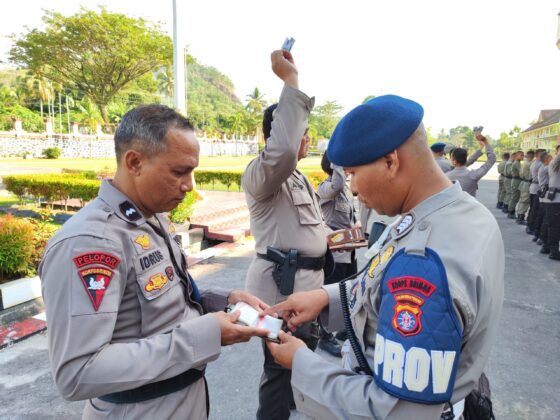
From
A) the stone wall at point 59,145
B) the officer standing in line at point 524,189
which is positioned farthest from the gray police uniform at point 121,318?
the stone wall at point 59,145

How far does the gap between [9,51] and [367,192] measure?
33063mm

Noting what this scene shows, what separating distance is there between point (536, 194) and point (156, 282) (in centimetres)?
963

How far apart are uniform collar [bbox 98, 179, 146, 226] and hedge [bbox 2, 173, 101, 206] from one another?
7587 millimetres

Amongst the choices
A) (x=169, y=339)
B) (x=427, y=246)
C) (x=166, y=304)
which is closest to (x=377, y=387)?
(x=427, y=246)

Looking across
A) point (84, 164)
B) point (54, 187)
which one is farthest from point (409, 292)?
point (84, 164)

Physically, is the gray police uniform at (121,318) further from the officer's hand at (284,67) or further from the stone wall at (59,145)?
the stone wall at (59,145)

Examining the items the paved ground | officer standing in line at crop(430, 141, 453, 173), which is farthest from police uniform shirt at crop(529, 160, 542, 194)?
the paved ground

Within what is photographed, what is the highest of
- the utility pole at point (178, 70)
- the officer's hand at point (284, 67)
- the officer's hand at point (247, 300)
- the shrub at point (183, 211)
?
the utility pole at point (178, 70)

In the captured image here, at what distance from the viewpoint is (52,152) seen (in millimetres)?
28641

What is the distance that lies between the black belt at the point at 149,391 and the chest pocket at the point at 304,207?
4.03ft

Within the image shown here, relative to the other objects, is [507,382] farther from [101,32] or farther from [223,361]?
[101,32]

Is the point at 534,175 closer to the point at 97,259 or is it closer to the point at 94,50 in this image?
the point at 97,259

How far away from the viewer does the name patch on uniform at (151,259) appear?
1268 mm

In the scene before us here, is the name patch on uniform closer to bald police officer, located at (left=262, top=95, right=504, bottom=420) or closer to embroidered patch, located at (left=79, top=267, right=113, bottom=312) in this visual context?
embroidered patch, located at (left=79, top=267, right=113, bottom=312)
